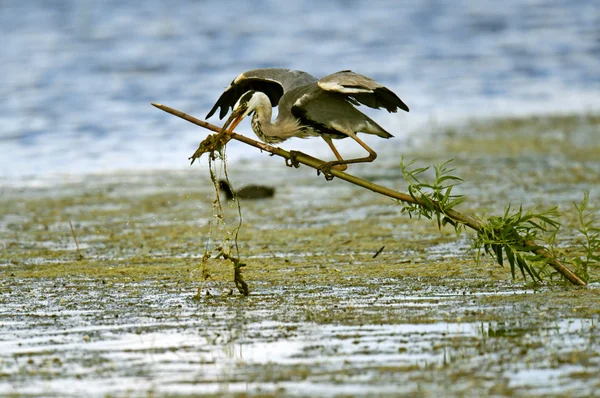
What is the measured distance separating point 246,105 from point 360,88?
1022 millimetres

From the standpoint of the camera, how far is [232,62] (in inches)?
995

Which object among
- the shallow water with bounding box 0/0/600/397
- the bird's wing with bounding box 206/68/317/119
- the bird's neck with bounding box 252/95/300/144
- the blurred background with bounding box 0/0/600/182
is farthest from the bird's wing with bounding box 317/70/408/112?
the blurred background with bounding box 0/0/600/182

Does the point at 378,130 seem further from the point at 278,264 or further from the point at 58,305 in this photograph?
the point at 58,305

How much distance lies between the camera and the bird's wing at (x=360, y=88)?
717cm

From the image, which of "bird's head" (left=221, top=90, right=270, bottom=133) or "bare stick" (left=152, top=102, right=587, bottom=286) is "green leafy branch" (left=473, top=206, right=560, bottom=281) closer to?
"bare stick" (left=152, top=102, right=587, bottom=286)

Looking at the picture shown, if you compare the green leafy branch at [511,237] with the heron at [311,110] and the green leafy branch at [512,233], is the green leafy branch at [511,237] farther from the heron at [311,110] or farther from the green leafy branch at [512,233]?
the heron at [311,110]

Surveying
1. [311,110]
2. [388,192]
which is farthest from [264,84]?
[388,192]

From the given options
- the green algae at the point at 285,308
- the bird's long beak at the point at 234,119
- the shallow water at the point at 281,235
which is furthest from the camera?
the bird's long beak at the point at 234,119

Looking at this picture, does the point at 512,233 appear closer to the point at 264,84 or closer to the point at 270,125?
the point at 270,125

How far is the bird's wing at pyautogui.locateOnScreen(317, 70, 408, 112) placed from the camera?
7.17m

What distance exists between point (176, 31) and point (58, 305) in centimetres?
2462

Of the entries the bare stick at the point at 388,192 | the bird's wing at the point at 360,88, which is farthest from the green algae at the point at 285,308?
the bird's wing at the point at 360,88

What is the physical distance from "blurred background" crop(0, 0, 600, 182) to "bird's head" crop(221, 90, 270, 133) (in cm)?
755

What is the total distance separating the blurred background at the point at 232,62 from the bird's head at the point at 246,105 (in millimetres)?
7545
